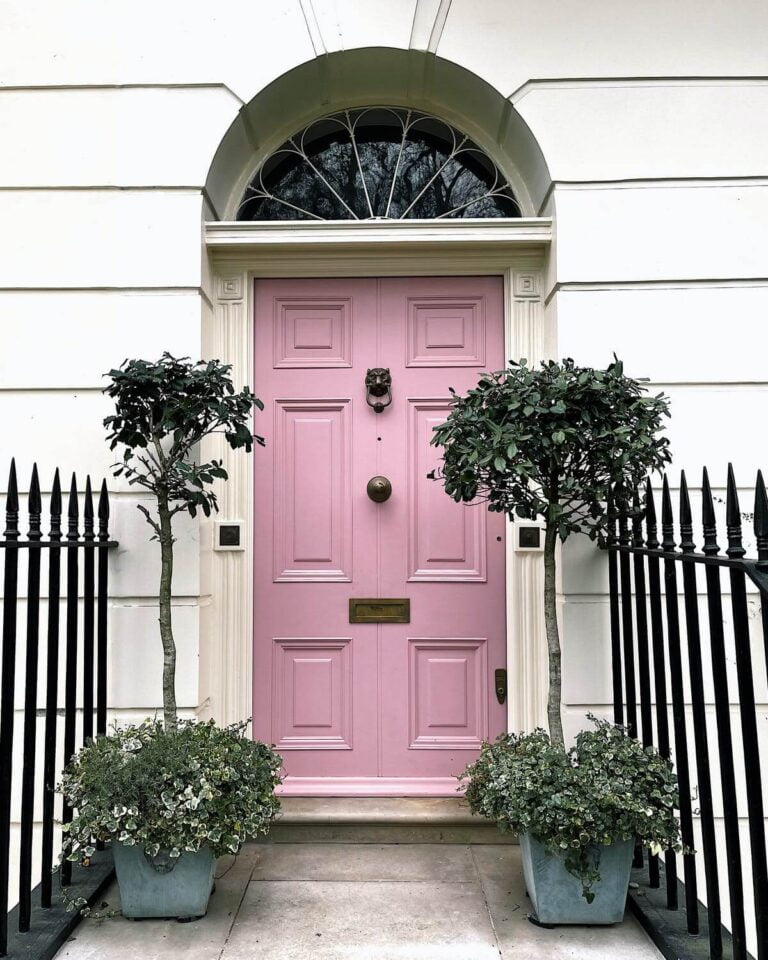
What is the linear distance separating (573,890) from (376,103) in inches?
158

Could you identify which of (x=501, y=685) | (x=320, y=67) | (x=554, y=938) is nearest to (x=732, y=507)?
(x=554, y=938)

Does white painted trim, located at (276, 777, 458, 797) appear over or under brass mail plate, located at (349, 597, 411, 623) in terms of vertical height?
under

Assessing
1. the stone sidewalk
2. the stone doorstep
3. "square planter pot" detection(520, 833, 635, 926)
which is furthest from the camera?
the stone doorstep

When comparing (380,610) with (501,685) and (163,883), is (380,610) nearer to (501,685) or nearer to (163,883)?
(501,685)

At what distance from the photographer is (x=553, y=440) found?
299 cm

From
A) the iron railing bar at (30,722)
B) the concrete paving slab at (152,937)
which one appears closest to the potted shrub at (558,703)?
the concrete paving slab at (152,937)

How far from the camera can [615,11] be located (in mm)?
4039

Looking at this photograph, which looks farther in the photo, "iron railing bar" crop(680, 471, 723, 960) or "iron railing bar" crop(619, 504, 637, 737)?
"iron railing bar" crop(619, 504, 637, 737)

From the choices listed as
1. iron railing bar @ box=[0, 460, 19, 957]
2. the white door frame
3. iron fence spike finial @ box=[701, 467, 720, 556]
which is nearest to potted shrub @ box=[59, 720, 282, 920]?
iron railing bar @ box=[0, 460, 19, 957]

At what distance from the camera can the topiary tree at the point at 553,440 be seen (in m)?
3.04

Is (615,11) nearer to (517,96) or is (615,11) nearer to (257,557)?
(517,96)

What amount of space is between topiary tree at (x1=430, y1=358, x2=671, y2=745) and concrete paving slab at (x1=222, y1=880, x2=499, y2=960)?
2.64 ft

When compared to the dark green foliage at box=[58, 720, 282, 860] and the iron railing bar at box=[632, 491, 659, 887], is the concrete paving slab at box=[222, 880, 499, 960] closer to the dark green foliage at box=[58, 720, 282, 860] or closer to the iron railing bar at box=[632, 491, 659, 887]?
the dark green foliage at box=[58, 720, 282, 860]

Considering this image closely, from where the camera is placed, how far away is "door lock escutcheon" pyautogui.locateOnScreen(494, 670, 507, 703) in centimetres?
410
